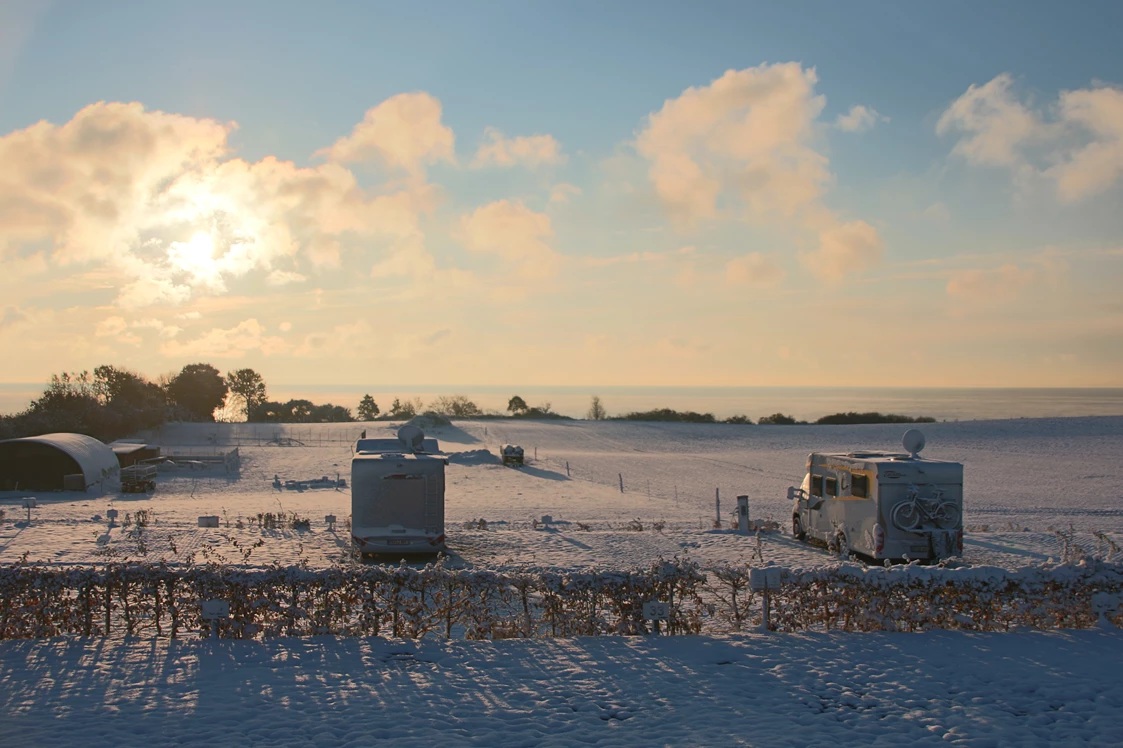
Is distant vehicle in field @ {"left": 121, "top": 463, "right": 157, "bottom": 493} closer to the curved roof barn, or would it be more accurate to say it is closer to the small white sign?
the curved roof barn

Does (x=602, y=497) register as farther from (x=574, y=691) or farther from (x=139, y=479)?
(x=574, y=691)

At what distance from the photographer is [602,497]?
30.4m

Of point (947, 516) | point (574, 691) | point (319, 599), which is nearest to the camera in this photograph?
point (574, 691)

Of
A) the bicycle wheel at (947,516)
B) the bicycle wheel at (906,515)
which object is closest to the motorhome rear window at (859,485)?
the bicycle wheel at (906,515)

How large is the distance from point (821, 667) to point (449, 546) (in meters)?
11.7

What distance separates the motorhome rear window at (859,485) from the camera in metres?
16.1

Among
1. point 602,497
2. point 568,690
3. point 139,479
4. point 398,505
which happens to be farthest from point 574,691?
point 139,479

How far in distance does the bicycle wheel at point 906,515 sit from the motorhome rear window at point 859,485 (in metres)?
0.72

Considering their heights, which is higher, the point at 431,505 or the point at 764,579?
the point at 764,579

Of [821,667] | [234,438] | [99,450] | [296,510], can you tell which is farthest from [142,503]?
[234,438]

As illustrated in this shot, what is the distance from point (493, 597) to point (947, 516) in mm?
10309

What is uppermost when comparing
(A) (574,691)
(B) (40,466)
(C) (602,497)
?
(B) (40,466)

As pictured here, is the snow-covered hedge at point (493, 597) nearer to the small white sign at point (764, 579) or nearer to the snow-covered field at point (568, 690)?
the small white sign at point (764, 579)

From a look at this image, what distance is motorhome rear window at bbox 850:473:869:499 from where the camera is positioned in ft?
52.7
